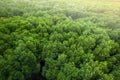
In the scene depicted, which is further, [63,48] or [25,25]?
[25,25]

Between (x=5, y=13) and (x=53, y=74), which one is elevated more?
(x=5, y=13)

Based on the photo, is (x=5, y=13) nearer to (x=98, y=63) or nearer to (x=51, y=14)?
(x=51, y=14)

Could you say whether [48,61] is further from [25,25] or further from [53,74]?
[25,25]

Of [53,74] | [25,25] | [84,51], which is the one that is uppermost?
[25,25]

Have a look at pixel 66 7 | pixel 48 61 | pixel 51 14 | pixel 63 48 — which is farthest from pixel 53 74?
pixel 66 7

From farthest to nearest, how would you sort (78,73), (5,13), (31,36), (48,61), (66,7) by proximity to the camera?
(66,7), (5,13), (31,36), (48,61), (78,73)

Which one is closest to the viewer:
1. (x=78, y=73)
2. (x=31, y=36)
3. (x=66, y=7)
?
(x=78, y=73)
